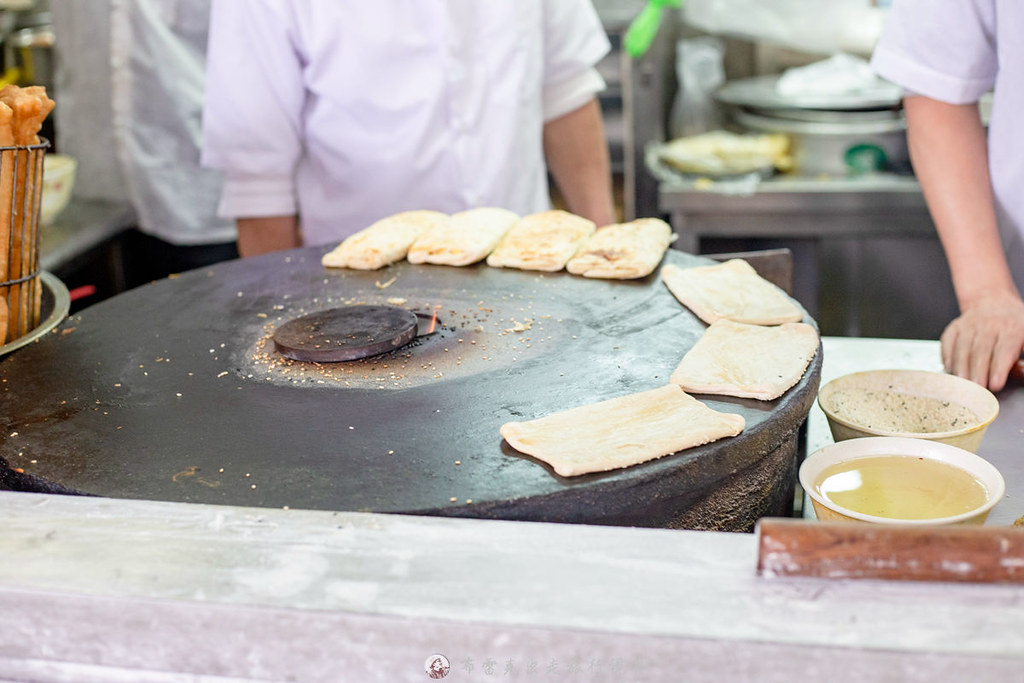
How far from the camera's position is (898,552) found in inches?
28.8

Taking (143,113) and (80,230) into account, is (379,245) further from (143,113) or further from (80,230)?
(143,113)

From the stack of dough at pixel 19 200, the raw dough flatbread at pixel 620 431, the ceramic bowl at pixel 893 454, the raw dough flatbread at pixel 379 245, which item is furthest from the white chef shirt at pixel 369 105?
the ceramic bowl at pixel 893 454

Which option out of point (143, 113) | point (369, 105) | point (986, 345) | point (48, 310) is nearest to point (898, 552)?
point (986, 345)

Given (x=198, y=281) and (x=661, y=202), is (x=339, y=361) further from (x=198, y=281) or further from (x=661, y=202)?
(x=661, y=202)

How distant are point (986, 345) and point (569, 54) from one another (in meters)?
1.50

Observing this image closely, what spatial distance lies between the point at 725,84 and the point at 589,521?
10.7 ft

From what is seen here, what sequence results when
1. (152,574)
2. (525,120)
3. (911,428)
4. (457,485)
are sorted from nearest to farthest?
(152,574), (457,485), (911,428), (525,120)

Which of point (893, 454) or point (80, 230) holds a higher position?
point (893, 454)

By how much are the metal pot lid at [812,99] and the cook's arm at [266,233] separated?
6.00ft

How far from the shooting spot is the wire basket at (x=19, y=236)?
1.37 m

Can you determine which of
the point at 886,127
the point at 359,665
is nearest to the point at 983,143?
the point at 886,127

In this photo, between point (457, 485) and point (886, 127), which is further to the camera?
point (886, 127)

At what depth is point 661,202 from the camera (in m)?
3.37

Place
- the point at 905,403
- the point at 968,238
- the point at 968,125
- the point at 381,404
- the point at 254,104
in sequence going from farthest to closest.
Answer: the point at 254,104 < the point at 968,125 < the point at 968,238 < the point at 905,403 < the point at 381,404
